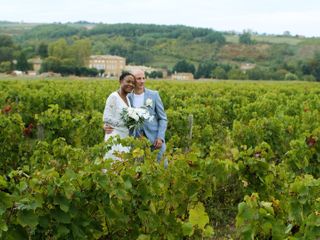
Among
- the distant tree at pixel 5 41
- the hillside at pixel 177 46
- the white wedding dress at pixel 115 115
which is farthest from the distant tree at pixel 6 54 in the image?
the white wedding dress at pixel 115 115

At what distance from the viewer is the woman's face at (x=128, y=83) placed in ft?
21.2

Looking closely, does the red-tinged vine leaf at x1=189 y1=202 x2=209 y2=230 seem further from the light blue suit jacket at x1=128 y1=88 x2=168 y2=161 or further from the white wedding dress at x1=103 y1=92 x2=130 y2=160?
the light blue suit jacket at x1=128 y1=88 x2=168 y2=161

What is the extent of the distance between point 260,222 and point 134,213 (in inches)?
47.0

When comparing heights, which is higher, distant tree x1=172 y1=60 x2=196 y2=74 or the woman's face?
the woman's face

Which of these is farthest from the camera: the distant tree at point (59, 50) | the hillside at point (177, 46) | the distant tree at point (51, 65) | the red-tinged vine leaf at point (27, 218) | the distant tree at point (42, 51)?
the hillside at point (177, 46)

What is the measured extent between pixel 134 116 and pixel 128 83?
1.22 ft

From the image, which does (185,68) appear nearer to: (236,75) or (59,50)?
(236,75)

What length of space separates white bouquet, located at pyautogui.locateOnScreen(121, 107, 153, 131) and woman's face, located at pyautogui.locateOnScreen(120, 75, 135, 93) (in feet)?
0.74

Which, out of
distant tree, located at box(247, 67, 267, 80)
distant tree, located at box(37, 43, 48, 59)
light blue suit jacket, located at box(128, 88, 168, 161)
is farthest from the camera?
distant tree, located at box(37, 43, 48, 59)

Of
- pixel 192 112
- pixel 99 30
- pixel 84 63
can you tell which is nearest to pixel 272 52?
pixel 99 30

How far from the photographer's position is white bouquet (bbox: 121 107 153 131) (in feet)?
21.4

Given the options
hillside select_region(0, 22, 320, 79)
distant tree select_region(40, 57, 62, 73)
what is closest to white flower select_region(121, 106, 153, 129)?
distant tree select_region(40, 57, 62, 73)

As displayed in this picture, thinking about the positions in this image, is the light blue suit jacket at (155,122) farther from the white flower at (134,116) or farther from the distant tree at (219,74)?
the distant tree at (219,74)

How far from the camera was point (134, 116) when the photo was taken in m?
6.51
